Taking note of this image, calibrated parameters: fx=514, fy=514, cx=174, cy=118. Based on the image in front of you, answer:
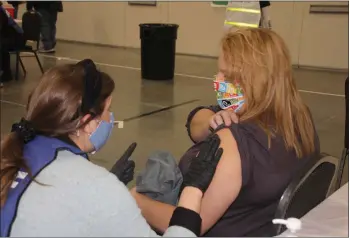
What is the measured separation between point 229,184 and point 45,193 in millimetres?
551

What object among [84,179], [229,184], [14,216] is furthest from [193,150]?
[14,216]

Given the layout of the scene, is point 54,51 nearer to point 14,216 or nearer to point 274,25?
point 274,25

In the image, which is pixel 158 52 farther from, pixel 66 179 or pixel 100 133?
pixel 66 179

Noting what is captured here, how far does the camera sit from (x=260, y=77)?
1.58m

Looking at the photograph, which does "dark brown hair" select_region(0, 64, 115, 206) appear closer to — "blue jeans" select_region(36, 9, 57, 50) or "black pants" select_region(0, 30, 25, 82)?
"black pants" select_region(0, 30, 25, 82)

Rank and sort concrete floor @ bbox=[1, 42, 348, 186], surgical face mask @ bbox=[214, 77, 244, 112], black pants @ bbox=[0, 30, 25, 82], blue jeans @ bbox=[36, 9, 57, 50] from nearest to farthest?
surgical face mask @ bbox=[214, 77, 244, 112], concrete floor @ bbox=[1, 42, 348, 186], black pants @ bbox=[0, 30, 25, 82], blue jeans @ bbox=[36, 9, 57, 50]

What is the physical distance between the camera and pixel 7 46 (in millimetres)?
6535

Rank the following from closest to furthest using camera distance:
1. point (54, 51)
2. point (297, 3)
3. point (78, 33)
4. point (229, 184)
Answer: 1. point (229, 184)
2. point (297, 3)
3. point (54, 51)
4. point (78, 33)

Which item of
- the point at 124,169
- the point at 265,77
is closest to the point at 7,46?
the point at 124,169

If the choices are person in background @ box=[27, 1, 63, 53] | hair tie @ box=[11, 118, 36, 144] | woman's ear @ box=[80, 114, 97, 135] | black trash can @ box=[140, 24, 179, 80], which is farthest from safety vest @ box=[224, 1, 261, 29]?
person in background @ box=[27, 1, 63, 53]

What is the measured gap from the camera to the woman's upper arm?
1.45 m

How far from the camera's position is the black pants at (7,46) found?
6477 mm

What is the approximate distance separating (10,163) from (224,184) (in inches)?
23.5

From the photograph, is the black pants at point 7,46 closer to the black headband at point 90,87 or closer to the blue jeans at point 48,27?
the blue jeans at point 48,27
